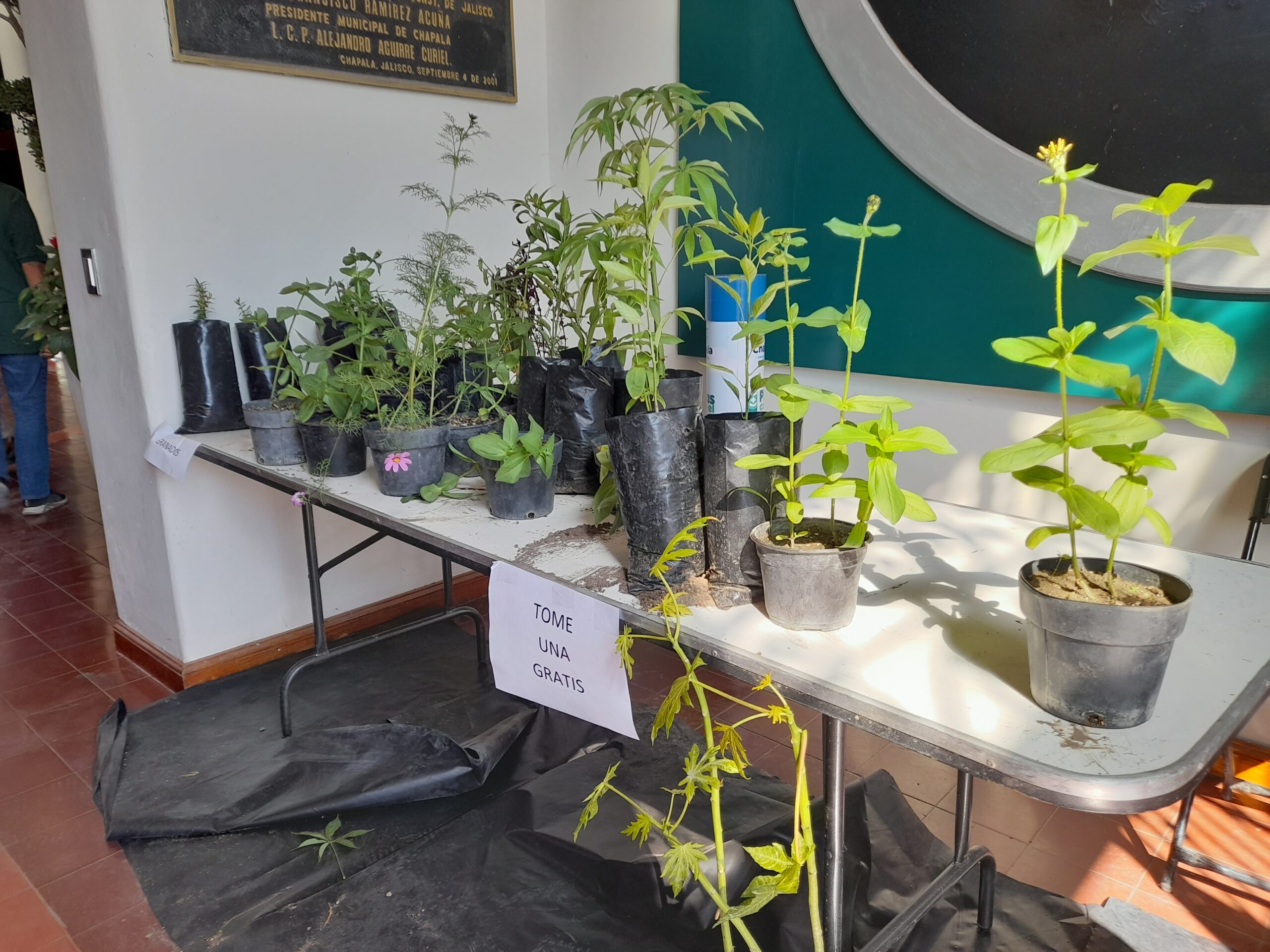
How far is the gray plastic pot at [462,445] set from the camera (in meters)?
1.78

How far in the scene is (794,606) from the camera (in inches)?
40.8

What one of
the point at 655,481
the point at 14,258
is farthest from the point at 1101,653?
the point at 14,258

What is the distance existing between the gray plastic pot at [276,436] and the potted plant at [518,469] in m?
0.67

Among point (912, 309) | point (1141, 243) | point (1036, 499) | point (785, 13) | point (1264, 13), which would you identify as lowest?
point (1036, 499)

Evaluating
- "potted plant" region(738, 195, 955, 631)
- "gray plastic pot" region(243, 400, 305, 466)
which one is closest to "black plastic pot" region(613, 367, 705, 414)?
"potted plant" region(738, 195, 955, 631)

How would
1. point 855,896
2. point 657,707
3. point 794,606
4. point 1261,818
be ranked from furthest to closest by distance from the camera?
1. point 657,707
2. point 1261,818
3. point 855,896
4. point 794,606

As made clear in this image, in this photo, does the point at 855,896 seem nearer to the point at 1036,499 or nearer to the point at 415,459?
the point at 1036,499

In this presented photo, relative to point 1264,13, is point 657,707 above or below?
below

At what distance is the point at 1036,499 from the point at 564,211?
4.35 ft

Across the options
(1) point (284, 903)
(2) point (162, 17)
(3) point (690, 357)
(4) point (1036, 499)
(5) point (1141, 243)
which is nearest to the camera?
(5) point (1141, 243)

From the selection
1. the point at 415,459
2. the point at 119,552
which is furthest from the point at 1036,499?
the point at 119,552

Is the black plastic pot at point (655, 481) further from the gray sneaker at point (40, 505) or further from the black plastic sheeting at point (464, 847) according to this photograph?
the gray sneaker at point (40, 505)

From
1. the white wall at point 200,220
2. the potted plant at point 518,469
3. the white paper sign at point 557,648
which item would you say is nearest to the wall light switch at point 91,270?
the white wall at point 200,220

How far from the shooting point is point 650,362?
130cm
